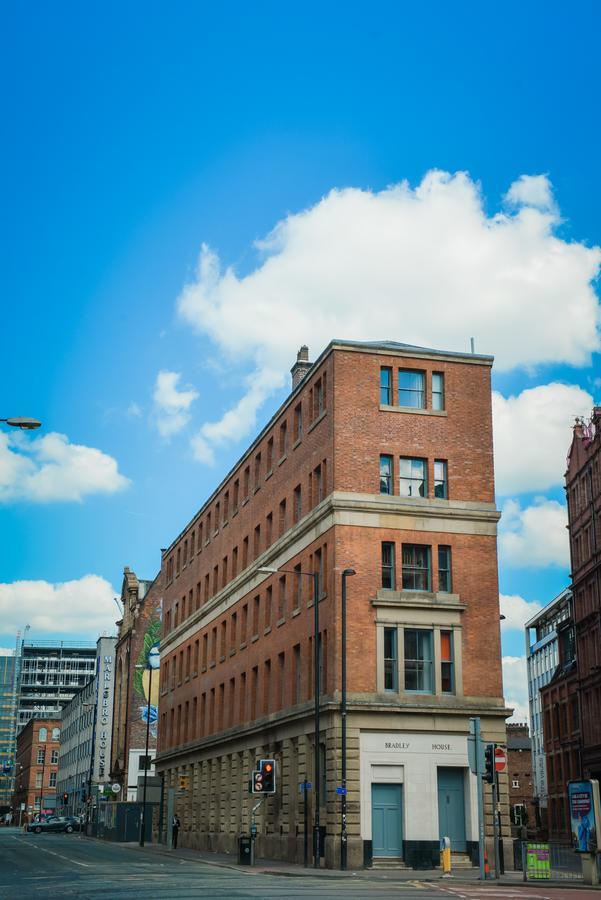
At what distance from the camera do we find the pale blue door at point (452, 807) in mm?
41406

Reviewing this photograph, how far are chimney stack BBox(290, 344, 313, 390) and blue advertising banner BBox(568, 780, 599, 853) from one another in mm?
30298

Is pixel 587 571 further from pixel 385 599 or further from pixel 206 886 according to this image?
pixel 206 886

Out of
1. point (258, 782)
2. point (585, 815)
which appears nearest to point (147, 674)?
point (258, 782)

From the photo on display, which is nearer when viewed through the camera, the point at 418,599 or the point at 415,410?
the point at 418,599

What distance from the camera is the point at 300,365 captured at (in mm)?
58875

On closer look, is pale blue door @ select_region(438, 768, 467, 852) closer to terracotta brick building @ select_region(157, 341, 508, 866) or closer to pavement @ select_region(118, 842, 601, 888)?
terracotta brick building @ select_region(157, 341, 508, 866)

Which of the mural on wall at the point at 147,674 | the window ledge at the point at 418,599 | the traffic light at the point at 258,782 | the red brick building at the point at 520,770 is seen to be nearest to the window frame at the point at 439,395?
the window ledge at the point at 418,599

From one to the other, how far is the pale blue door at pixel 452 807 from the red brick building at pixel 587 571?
40365 mm

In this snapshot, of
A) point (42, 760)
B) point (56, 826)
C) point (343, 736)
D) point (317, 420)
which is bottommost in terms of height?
point (56, 826)

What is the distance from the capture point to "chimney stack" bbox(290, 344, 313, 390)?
58656 millimetres

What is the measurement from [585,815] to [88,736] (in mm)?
109084

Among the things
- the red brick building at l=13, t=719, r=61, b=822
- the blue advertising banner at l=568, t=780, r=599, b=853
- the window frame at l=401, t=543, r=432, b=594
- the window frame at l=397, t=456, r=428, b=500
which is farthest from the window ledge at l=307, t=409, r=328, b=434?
the red brick building at l=13, t=719, r=61, b=822

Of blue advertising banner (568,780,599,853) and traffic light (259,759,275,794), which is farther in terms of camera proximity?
traffic light (259,759,275,794)

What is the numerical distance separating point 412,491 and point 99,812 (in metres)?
59.2
